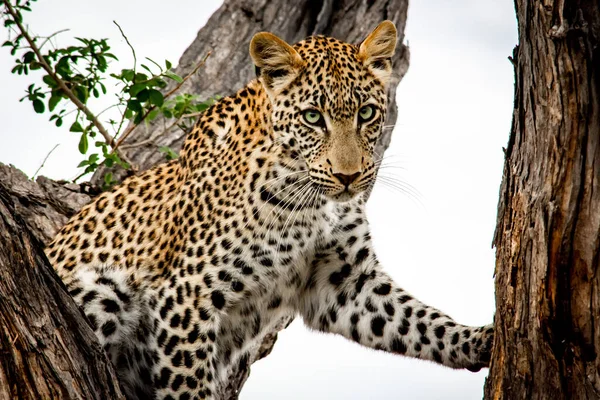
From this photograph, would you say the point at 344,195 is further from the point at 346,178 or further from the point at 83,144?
the point at 83,144

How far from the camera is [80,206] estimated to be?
9492 millimetres

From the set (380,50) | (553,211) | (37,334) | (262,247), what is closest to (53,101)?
(262,247)

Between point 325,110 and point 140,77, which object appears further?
point 140,77

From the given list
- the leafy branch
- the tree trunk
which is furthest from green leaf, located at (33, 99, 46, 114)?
the tree trunk

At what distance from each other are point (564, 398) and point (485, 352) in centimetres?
185

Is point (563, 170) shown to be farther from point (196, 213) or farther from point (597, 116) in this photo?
point (196, 213)

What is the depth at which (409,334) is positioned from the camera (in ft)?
23.1

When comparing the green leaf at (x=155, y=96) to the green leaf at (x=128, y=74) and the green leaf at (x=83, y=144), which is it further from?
the green leaf at (x=83, y=144)

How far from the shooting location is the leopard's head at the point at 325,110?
21.6 feet

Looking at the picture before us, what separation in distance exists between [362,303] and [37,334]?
3.00 meters

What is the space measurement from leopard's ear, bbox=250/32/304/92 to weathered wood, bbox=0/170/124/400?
227cm

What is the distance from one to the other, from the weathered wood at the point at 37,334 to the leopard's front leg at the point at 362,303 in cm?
245

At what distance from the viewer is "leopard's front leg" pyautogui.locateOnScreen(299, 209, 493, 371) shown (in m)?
7.03

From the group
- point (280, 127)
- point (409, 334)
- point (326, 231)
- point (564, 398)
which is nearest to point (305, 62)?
point (280, 127)
